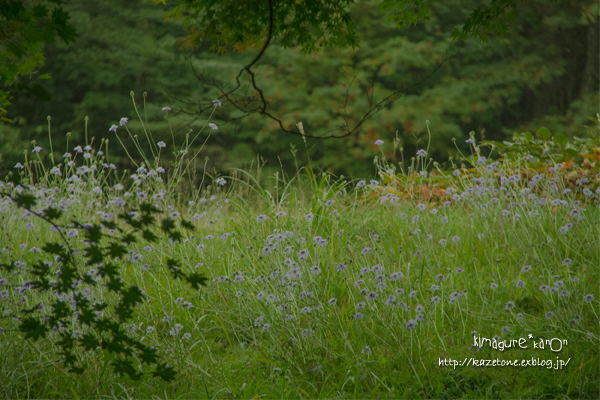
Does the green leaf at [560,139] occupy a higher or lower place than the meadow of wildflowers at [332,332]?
higher

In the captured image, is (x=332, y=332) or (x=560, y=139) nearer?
(x=332, y=332)

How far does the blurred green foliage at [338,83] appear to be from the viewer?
35.3 ft

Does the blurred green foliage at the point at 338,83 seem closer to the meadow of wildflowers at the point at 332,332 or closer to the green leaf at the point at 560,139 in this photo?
the green leaf at the point at 560,139

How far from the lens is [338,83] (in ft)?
37.1

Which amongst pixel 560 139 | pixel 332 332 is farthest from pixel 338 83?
pixel 332 332

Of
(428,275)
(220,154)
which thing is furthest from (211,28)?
(220,154)

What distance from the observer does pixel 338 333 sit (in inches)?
99.4

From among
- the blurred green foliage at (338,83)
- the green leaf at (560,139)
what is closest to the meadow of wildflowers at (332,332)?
the green leaf at (560,139)

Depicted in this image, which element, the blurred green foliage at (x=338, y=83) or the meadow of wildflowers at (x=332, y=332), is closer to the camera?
the meadow of wildflowers at (x=332, y=332)

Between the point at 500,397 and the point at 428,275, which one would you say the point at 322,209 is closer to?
the point at 428,275

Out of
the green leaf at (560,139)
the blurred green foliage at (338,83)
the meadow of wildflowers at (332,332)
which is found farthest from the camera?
the blurred green foliage at (338,83)

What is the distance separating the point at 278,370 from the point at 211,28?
5.44ft

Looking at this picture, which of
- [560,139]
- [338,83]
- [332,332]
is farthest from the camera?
[338,83]

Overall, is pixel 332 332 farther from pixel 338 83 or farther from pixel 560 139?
pixel 338 83
